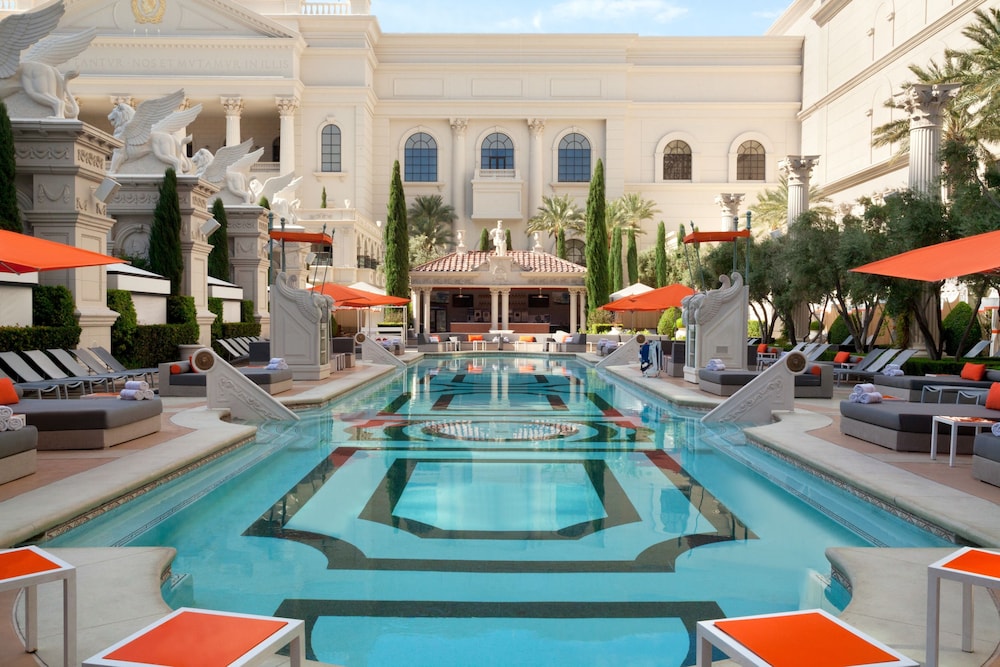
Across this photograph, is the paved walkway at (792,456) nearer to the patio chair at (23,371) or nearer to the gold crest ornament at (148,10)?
the patio chair at (23,371)

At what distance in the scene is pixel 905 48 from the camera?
3897cm

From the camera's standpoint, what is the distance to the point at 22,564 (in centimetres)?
345

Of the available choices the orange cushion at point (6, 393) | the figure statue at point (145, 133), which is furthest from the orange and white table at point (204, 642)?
the figure statue at point (145, 133)

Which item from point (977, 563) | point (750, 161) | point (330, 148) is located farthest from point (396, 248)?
point (977, 563)

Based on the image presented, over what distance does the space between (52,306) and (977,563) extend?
16309 millimetres

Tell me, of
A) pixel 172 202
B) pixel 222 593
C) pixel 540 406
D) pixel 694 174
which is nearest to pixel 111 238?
pixel 172 202

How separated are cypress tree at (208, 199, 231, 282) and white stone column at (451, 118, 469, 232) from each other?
31.3m

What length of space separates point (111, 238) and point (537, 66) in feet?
133

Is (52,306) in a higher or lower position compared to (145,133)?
lower

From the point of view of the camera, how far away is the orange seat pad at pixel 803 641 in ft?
8.67

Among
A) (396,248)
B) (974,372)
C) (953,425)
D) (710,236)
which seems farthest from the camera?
(396,248)

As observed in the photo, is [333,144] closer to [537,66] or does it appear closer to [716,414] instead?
[537,66]

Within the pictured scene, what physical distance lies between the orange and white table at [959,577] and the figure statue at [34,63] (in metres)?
17.7

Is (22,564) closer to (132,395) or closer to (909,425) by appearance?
(132,395)
